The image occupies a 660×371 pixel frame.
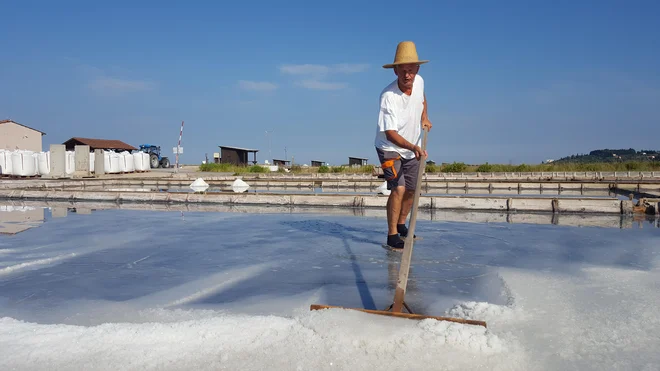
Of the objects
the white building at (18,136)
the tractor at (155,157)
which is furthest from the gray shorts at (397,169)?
the white building at (18,136)

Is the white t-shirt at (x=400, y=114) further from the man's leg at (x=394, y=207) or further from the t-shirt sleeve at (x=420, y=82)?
the man's leg at (x=394, y=207)

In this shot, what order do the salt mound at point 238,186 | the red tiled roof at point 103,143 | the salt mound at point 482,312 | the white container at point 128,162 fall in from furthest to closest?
1. the red tiled roof at point 103,143
2. the white container at point 128,162
3. the salt mound at point 238,186
4. the salt mound at point 482,312

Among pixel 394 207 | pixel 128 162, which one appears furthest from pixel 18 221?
pixel 128 162

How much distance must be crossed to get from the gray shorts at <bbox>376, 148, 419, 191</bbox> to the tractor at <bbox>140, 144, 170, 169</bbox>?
95.2ft

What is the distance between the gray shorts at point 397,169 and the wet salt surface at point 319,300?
532 millimetres

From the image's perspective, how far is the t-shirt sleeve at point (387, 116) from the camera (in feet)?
11.7

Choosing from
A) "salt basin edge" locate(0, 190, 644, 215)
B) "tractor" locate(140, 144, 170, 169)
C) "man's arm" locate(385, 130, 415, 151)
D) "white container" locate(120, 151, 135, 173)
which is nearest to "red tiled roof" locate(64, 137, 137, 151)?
"tractor" locate(140, 144, 170, 169)

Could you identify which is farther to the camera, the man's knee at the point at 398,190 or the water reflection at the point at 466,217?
the water reflection at the point at 466,217

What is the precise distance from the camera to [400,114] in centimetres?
367

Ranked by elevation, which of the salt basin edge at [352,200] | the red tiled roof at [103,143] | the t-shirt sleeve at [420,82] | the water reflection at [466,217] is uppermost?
the red tiled roof at [103,143]

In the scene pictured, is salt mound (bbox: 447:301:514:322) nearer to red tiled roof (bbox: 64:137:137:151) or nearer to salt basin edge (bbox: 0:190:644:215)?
salt basin edge (bbox: 0:190:644:215)

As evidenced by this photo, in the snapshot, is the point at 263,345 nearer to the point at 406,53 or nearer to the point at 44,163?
the point at 406,53

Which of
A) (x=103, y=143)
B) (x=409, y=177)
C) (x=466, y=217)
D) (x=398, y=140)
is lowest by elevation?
(x=466, y=217)

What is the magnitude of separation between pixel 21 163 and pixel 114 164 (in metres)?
4.13
